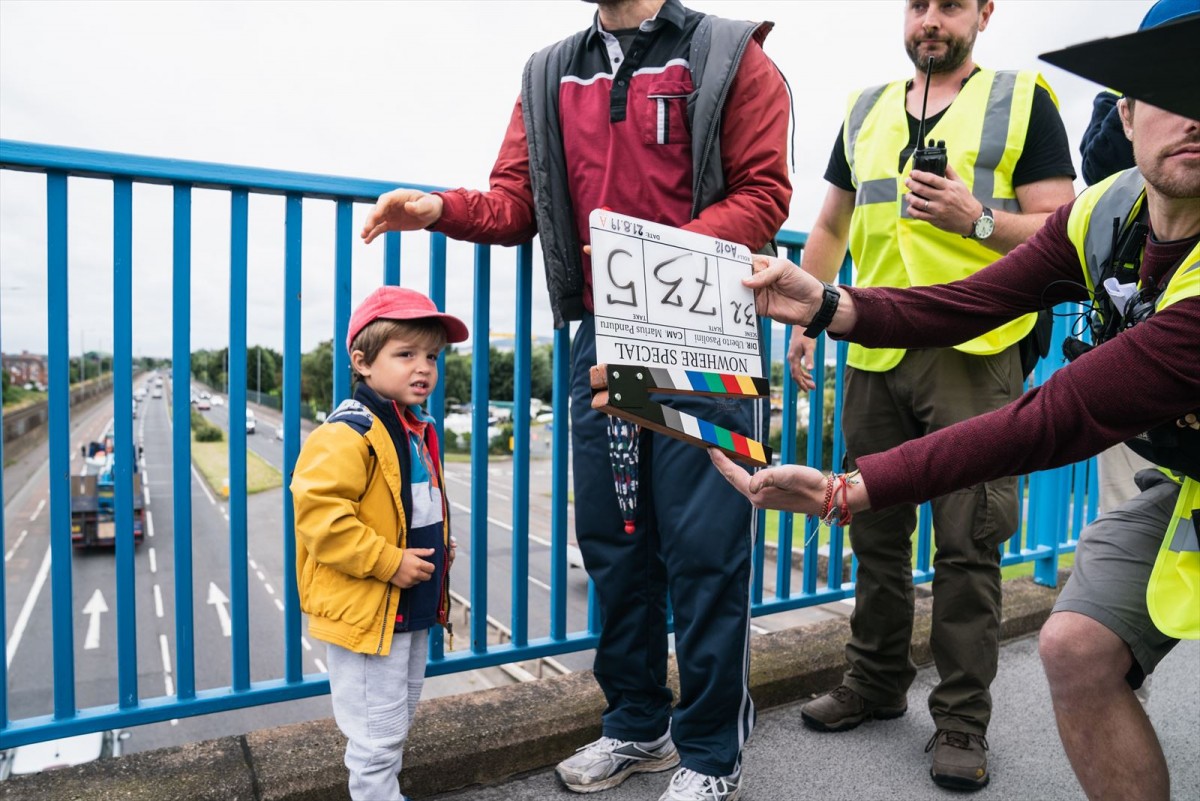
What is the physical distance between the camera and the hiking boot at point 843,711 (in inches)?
106

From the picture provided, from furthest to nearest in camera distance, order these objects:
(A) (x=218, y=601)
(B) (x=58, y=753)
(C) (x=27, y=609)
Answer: (C) (x=27, y=609), (A) (x=218, y=601), (B) (x=58, y=753)

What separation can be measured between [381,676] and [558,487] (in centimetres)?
95

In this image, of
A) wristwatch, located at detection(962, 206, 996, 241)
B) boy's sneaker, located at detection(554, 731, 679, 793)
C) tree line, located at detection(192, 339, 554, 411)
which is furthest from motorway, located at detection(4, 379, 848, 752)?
wristwatch, located at detection(962, 206, 996, 241)

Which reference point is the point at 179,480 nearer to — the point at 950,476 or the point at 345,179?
the point at 345,179

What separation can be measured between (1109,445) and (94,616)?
205ft

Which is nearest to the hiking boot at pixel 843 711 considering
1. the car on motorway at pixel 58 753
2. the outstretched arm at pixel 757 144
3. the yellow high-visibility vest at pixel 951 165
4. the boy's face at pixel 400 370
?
the yellow high-visibility vest at pixel 951 165

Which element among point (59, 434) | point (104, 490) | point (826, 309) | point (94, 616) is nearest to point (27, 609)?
point (94, 616)

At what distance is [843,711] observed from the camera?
8.89ft

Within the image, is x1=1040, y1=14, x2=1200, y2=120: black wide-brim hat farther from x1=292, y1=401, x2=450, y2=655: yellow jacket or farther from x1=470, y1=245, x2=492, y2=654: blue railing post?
x1=470, y1=245, x2=492, y2=654: blue railing post

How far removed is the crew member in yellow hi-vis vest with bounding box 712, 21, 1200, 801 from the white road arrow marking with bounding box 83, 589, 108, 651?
57.5 m

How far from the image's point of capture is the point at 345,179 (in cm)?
234

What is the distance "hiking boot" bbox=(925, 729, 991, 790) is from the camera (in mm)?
2336

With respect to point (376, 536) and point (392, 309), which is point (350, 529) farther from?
point (392, 309)

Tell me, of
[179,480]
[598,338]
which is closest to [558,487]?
[179,480]
